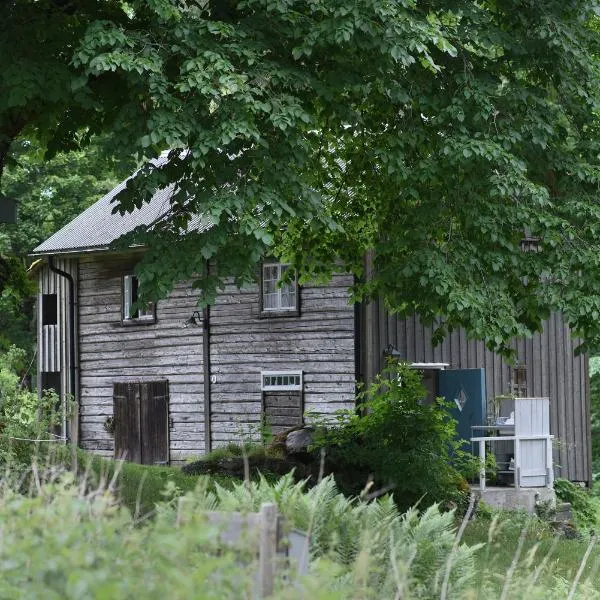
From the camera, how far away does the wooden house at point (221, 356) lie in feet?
86.0

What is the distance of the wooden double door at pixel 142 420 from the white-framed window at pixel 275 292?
3551mm

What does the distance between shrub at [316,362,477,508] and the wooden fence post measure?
12925 mm

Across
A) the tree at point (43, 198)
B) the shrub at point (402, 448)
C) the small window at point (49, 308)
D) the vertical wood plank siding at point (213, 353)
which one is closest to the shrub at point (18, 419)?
the shrub at point (402, 448)

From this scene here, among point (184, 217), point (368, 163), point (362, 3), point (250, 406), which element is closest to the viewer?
point (362, 3)

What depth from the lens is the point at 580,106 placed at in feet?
56.2

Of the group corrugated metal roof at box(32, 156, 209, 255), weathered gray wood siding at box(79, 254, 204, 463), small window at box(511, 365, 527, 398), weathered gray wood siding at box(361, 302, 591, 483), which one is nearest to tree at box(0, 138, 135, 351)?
corrugated metal roof at box(32, 156, 209, 255)

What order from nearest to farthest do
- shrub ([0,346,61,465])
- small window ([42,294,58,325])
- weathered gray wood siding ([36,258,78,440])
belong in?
shrub ([0,346,61,465]) → weathered gray wood siding ([36,258,78,440]) → small window ([42,294,58,325])

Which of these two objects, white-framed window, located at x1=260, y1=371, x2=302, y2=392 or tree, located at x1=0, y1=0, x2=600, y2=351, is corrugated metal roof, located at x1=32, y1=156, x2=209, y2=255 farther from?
tree, located at x1=0, y1=0, x2=600, y2=351

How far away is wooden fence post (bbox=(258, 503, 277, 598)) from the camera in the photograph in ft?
17.5

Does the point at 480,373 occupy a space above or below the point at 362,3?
below

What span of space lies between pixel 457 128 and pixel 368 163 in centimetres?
325

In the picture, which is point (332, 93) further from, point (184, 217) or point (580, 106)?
point (580, 106)

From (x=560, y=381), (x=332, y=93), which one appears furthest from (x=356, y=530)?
(x=560, y=381)

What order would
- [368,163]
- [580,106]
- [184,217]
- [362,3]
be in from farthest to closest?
[368,163] → [580,106] → [184,217] → [362,3]
